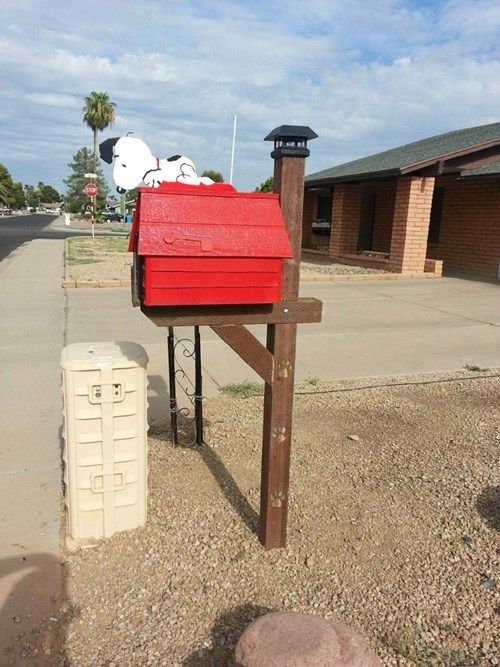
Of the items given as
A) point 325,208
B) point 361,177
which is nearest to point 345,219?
point 361,177

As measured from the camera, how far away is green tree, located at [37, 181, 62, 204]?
154 metres

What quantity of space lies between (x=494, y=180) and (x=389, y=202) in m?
4.32

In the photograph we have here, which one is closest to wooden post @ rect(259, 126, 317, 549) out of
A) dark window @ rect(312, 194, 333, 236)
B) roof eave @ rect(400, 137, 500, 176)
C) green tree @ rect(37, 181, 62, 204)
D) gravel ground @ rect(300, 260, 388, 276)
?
roof eave @ rect(400, 137, 500, 176)

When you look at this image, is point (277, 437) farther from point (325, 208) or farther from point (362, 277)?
point (325, 208)

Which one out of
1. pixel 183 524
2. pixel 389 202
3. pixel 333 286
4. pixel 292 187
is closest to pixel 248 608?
pixel 183 524

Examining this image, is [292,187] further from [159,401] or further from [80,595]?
[159,401]

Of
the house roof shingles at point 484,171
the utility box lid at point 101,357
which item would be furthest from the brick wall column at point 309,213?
the utility box lid at point 101,357

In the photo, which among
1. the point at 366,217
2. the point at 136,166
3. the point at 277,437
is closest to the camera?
the point at 277,437

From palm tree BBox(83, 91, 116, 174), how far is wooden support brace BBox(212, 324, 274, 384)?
217 feet

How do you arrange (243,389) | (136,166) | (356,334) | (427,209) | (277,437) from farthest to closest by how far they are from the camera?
(427,209)
(356,334)
(243,389)
(136,166)
(277,437)

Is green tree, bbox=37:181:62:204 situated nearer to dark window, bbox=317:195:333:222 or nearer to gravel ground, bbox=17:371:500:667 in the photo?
dark window, bbox=317:195:333:222

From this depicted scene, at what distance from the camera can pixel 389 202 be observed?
56.9ft

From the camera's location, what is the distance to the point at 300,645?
1.70 m

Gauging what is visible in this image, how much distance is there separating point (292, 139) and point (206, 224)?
0.64 m
